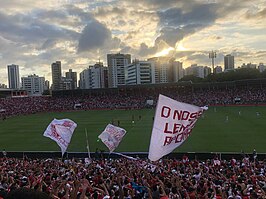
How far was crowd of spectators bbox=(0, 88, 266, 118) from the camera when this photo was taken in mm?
81625

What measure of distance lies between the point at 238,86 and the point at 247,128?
2222 inches

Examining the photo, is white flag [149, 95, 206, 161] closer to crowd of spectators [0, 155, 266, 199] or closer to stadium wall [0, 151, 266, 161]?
crowd of spectators [0, 155, 266, 199]

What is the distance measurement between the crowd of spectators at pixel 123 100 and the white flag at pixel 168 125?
68029 millimetres

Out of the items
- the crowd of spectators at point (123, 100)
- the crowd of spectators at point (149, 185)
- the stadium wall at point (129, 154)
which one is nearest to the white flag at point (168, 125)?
the crowd of spectators at point (149, 185)

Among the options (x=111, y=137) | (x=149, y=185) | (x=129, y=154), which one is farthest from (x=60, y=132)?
(x=149, y=185)

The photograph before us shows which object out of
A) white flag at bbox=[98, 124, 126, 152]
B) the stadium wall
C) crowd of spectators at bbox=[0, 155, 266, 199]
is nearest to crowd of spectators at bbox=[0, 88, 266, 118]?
the stadium wall

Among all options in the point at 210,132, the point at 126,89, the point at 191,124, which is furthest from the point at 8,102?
the point at 191,124

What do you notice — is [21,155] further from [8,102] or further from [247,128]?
[8,102]

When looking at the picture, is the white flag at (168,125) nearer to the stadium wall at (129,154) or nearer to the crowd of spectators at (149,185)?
the crowd of spectators at (149,185)

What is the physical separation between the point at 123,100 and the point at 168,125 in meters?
83.0

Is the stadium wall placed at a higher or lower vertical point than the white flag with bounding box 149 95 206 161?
lower

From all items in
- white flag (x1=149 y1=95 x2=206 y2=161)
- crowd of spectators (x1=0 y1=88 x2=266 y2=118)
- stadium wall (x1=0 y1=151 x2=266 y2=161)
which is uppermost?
white flag (x1=149 y1=95 x2=206 y2=161)

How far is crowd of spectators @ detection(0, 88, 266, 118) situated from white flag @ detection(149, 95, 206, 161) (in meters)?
68.0

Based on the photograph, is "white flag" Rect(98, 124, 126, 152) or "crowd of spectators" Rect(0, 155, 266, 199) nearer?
"crowd of spectators" Rect(0, 155, 266, 199)
